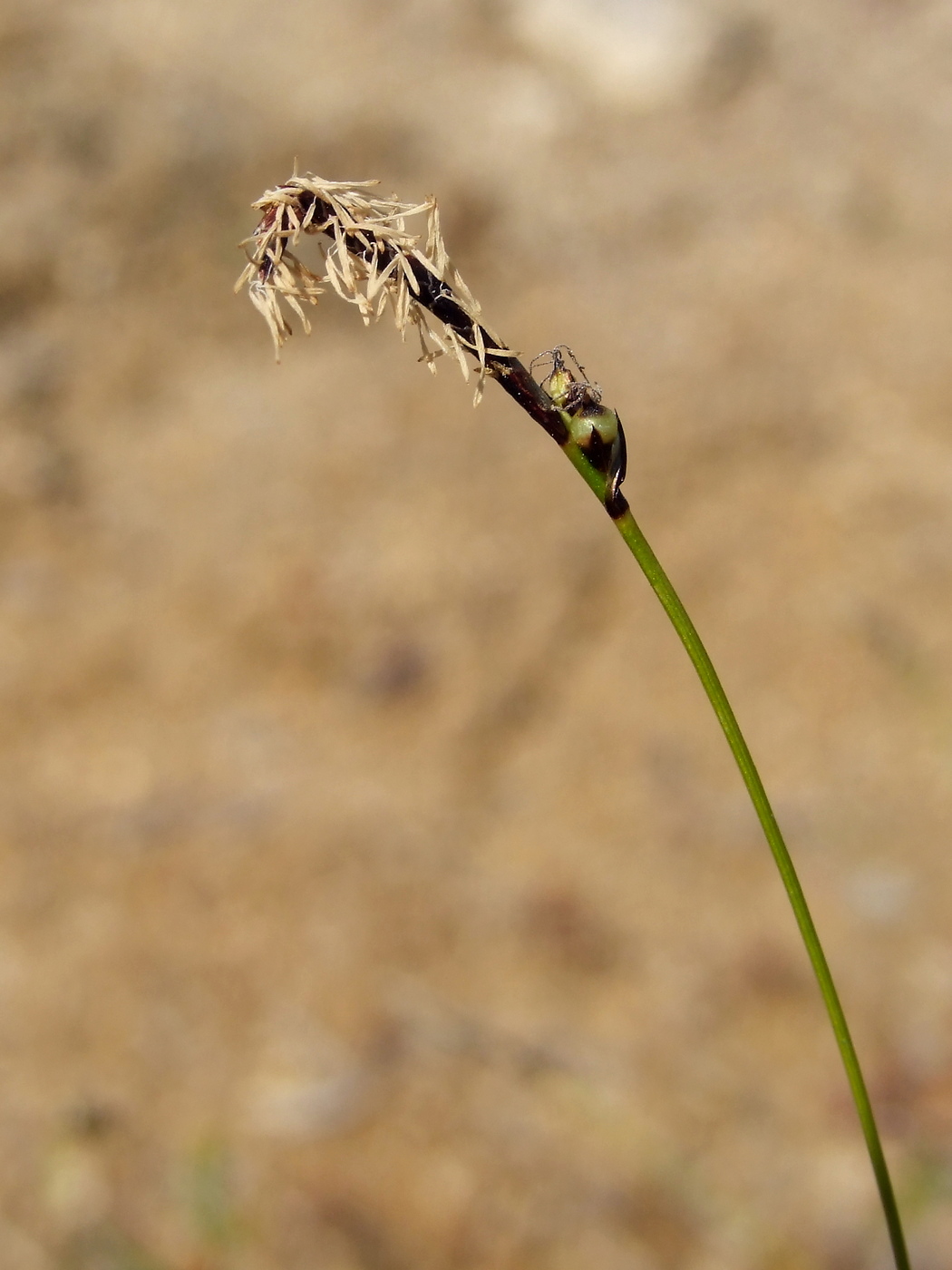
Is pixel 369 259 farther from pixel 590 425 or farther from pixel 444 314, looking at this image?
pixel 590 425

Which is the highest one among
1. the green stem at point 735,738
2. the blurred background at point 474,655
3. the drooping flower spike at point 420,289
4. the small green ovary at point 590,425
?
the blurred background at point 474,655

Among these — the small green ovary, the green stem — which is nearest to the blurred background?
the green stem

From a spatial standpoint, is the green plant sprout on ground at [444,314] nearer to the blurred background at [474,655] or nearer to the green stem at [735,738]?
the green stem at [735,738]

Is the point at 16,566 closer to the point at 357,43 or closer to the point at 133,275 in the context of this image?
the point at 133,275

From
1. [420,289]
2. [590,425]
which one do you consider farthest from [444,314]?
[590,425]

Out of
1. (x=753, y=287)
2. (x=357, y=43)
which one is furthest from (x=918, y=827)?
(x=357, y=43)

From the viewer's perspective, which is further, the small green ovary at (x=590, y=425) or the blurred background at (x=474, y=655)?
the blurred background at (x=474, y=655)

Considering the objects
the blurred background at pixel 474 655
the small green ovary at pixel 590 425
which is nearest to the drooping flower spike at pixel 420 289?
the small green ovary at pixel 590 425

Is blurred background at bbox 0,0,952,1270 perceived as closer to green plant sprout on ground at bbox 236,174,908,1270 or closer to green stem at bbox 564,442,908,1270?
green stem at bbox 564,442,908,1270
